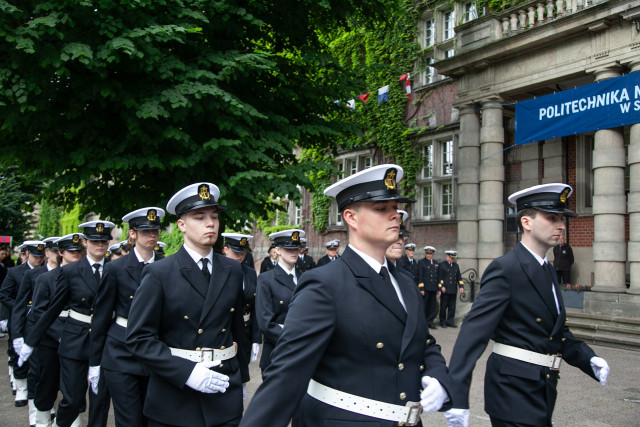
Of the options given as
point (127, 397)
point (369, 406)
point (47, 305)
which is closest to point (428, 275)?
point (47, 305)

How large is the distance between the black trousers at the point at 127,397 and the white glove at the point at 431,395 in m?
2.76

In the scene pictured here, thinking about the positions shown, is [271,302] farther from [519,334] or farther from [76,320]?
[519,334]

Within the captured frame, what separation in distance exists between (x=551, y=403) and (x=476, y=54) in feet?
41.2

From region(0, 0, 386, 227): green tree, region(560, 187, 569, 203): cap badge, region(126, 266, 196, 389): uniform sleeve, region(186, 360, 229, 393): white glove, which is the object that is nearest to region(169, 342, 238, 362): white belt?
region(126, 266, 196, 389): uniform sleeve

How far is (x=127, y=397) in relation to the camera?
4449mm

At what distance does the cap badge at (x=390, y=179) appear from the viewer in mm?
2592

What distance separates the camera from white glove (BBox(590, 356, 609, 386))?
381cm

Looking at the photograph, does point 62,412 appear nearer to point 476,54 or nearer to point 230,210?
point 230,210

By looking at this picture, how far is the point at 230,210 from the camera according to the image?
31.2 ft

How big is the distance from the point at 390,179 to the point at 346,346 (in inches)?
31.1

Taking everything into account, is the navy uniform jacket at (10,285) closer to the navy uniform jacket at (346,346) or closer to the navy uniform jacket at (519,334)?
the navy uniform jacket at (519,334)

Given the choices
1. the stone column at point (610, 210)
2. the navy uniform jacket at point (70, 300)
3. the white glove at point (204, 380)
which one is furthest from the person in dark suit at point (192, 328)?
the stone column at point (610, 210)

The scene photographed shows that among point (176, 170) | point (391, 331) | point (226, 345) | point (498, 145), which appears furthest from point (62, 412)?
point (498, 145)

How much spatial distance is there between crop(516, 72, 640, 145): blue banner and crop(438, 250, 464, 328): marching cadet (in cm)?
378
